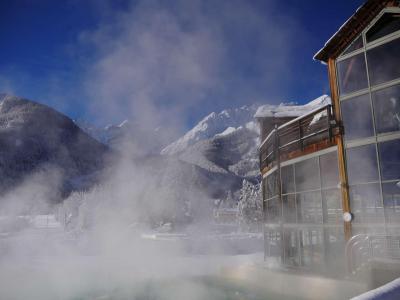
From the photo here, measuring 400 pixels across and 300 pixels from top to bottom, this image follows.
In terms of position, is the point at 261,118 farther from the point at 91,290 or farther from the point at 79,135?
the point at 79,135

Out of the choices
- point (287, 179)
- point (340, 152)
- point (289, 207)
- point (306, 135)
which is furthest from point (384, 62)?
point (289, 207)

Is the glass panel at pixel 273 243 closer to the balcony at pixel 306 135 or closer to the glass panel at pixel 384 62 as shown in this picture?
the balcony at pixel 306 135

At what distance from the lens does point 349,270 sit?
7688 mm

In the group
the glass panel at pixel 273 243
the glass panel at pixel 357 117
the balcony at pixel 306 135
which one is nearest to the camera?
the glass panel at pixel 357 117

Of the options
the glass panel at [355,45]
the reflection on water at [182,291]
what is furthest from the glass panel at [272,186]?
the glass panel at [355,45]

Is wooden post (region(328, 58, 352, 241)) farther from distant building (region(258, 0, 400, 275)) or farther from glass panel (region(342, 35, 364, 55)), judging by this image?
glass panel (region(342, 35, 364, 55))

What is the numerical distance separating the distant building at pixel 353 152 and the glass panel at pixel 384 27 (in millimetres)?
22

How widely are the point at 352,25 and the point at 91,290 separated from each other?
1108cm

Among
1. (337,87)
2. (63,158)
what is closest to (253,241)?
(337,87)

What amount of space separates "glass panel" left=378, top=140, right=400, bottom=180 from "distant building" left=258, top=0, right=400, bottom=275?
0.07 feet

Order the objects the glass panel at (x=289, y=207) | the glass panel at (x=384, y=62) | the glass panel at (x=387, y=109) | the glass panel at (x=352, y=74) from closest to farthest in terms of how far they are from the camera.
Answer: the glass panel at (x=387, y=109) < the glass panel at (x=384, y=62) < the glass panel at (x=352, y=74) < the glass panel at (x=289, y=207)

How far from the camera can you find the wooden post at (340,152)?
28.8 feet

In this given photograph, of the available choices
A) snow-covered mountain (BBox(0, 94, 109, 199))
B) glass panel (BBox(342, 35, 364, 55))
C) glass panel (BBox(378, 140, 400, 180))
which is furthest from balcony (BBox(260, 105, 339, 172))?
snow-covered mountain (BBox(0, 94, 109, 199))

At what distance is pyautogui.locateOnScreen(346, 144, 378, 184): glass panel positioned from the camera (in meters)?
8.38
